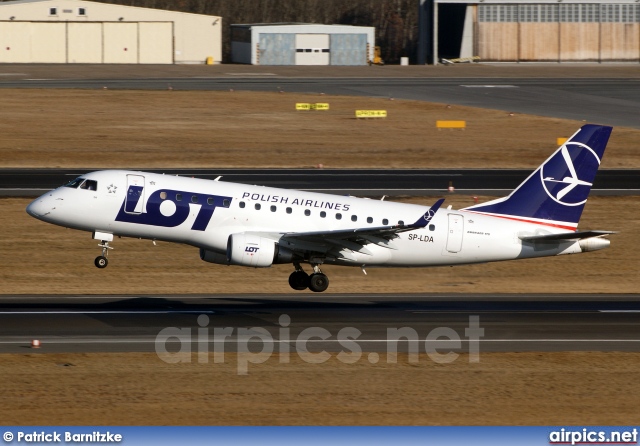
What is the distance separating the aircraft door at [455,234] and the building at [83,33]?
10424cm

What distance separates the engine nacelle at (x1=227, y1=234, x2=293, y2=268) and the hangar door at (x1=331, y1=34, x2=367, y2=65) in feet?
361

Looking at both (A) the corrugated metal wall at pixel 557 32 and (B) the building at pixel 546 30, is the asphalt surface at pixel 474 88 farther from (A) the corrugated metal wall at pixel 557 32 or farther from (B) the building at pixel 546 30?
(A) the corrugated metal wall at pixel 557 32

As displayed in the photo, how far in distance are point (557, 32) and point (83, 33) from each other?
6333cm

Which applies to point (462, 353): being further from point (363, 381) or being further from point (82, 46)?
point (82, 46)

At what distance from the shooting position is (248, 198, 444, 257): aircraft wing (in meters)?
38.4

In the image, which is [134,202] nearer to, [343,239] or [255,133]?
[343,239]

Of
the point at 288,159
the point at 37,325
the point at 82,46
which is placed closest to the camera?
the point at 37,325

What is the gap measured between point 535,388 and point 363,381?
15.2 feet

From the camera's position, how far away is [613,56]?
472 ft

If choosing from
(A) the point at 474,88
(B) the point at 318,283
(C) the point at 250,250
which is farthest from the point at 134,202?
(A) the point at 474,88

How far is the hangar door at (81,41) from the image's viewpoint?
5295 inches

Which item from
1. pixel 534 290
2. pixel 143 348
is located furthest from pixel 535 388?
pixel 534 290

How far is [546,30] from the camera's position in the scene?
141 metres

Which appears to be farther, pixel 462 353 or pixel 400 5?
pixel 400 5
